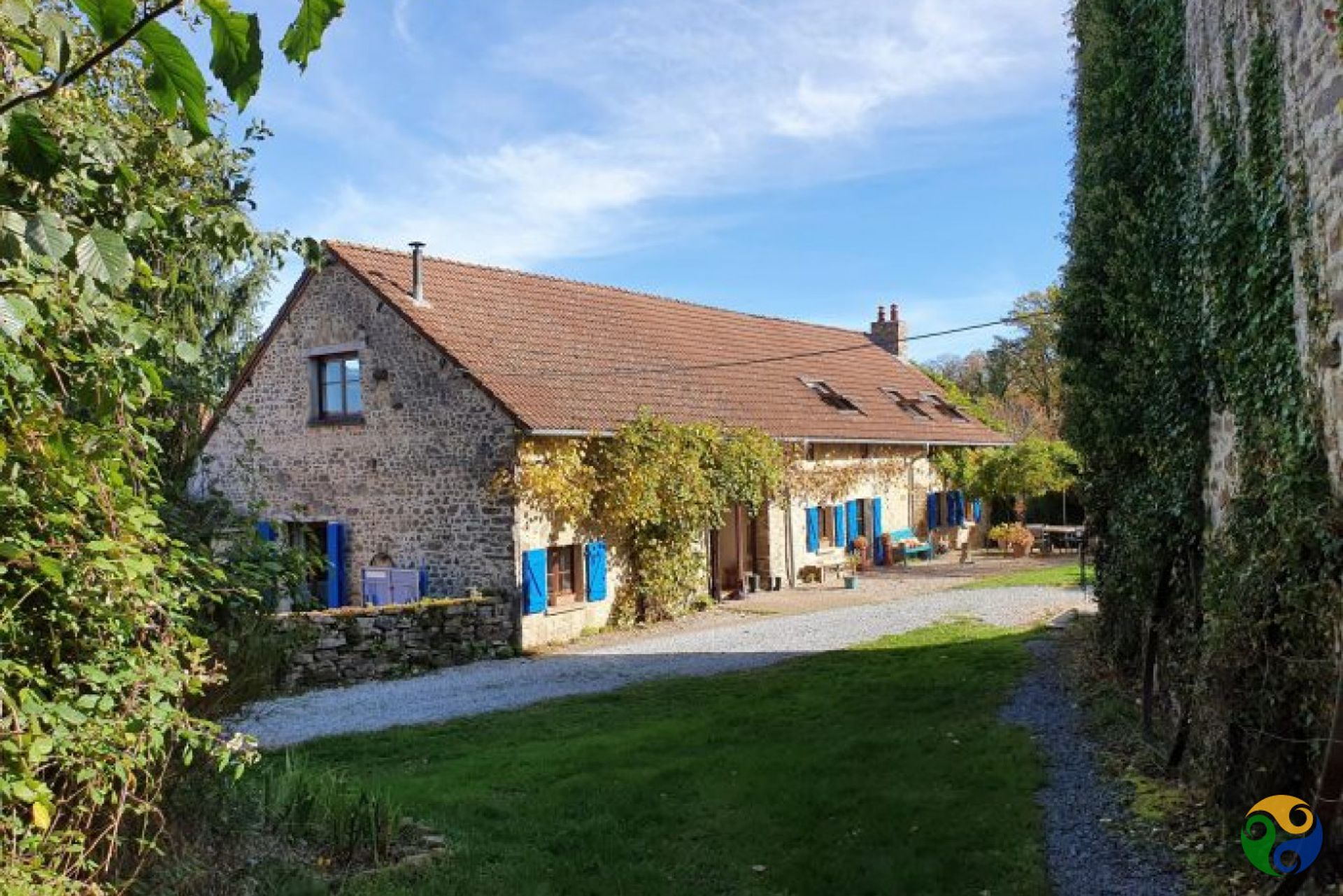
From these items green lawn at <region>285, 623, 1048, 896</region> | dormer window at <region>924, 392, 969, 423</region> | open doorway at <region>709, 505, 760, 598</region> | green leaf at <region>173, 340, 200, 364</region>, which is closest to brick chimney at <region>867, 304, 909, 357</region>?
dormer window at <region>924, 392, 969, 423</region>

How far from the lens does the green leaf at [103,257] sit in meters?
2.05

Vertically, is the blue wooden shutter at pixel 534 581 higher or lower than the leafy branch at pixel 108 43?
lower

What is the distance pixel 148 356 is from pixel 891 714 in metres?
7.03

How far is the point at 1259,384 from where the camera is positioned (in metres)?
5.29

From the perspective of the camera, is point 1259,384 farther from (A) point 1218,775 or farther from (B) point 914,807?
(B) point 914,807

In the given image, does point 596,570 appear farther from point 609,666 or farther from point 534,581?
point 609,666

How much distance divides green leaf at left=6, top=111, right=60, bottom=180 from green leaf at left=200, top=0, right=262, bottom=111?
444 mm

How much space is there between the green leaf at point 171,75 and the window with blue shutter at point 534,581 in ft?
45.4

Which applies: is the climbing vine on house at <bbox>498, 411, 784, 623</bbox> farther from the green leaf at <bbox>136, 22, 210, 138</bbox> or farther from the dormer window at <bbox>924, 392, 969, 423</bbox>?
the green leaf at <bbox>136, 22, 210, 138</bbox>

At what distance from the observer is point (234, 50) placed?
159 cm

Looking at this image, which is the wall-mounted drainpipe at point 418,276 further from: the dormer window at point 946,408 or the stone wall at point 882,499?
the dormer window at point 946,408

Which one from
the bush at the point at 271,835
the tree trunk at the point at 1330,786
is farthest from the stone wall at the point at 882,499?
the tree trunk at the point at 1330,786

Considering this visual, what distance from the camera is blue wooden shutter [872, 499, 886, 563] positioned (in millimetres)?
24219

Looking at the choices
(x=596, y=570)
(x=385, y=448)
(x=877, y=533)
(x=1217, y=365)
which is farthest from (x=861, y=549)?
(x=1217, y=365)
